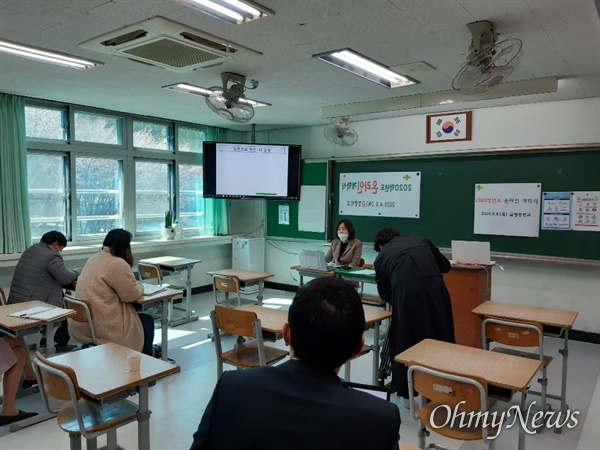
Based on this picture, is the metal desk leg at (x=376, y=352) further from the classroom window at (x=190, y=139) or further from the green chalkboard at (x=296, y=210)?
the classroom window at (x=190, y=139)

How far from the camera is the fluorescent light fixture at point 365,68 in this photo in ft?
11.2

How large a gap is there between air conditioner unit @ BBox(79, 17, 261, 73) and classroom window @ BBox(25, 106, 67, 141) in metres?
2.54

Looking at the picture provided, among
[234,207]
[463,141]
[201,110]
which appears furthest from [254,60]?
[234,207]

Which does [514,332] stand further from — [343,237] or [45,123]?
[45,123]

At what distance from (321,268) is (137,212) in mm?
2977

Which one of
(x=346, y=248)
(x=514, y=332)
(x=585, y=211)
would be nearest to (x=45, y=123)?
(x=346, y=248)

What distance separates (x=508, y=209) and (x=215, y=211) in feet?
14.4

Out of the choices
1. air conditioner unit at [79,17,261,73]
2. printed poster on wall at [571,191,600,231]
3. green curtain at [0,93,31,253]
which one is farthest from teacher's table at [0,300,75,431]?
printed poster on wall at [571,191,600,231]

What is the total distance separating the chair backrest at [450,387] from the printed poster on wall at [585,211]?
3627 millimetres

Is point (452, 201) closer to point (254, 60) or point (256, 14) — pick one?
point (254, 60)

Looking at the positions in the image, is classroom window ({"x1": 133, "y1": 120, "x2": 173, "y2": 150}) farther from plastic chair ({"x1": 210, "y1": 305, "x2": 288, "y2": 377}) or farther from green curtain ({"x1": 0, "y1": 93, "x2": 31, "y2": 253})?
plastic chair ({"x1": 210, "y1": 305, "x2": 288, "y2": 377})

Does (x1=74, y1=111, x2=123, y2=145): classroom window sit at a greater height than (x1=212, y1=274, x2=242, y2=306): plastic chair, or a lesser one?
greater

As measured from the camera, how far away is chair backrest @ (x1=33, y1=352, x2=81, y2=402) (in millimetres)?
1912

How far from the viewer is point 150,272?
5.33 meters
